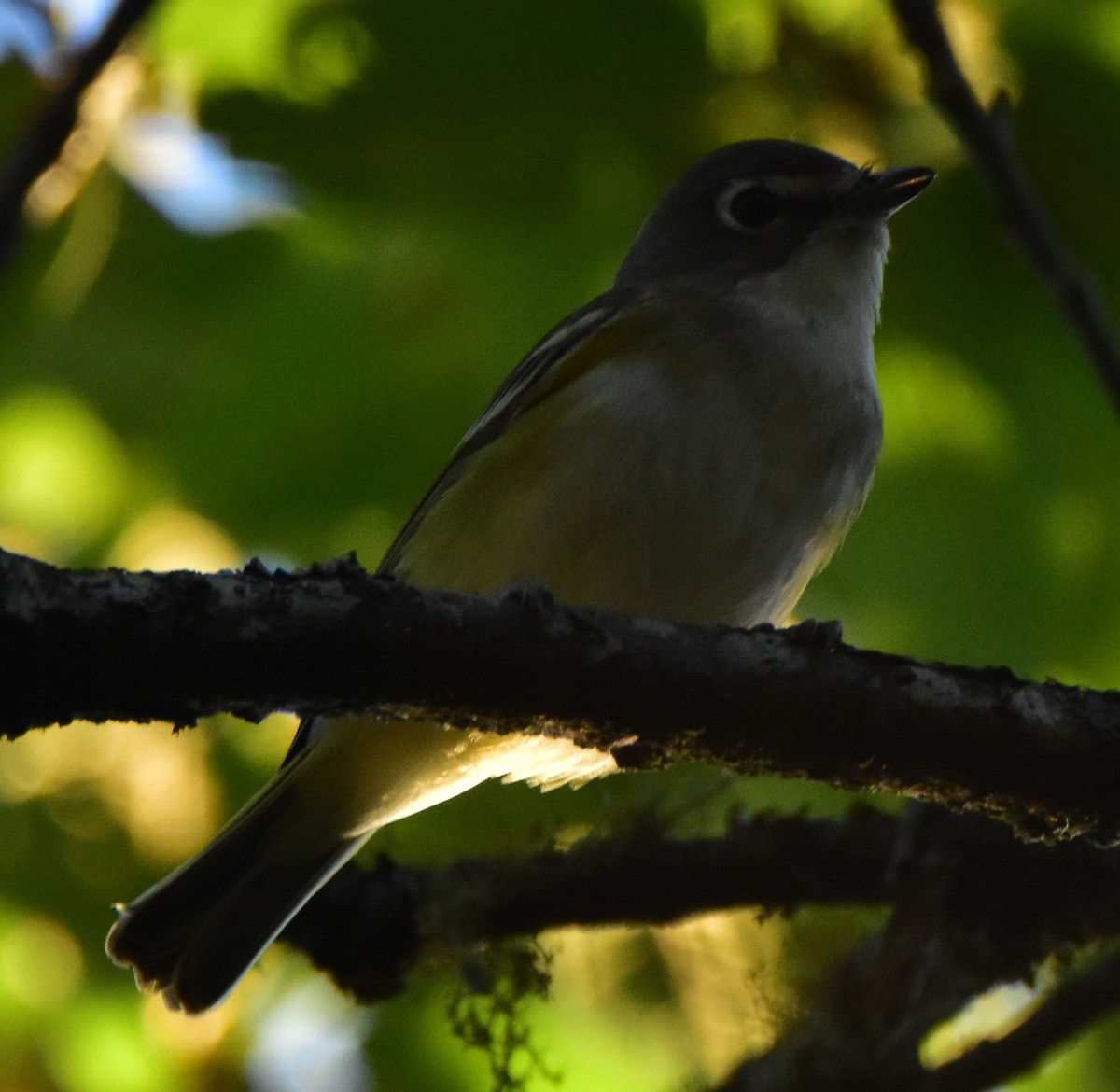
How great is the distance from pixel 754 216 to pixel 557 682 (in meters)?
3.11

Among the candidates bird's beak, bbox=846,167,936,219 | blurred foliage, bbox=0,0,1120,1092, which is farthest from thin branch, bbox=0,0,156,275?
bird's beak, bbox=846,167,936,219

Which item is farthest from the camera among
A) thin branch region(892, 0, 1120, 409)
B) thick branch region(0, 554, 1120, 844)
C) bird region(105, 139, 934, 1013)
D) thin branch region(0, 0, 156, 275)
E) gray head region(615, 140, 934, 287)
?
gray head region(615, 140, 934, 287)

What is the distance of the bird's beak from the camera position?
481cm

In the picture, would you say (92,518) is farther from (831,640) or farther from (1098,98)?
(1098,98)

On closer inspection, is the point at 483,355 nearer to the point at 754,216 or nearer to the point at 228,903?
the point at 754,216

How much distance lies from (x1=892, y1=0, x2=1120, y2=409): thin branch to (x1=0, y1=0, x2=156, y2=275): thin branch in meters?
2.00

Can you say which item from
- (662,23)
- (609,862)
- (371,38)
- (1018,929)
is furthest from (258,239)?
(1018,929)

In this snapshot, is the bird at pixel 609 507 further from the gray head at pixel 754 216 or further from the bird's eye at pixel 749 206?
the bird's eye at pixel 749 206

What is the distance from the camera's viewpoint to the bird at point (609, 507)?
4766mm

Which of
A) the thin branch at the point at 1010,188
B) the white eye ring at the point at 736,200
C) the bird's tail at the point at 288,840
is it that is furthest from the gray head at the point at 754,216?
the bird's tail at the point at 288,840

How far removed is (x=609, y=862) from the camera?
4547mm

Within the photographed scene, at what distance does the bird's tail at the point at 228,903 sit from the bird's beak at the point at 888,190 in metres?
→ 2.55

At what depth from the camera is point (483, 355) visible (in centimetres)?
461

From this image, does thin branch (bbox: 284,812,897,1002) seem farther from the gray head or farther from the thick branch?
the gray head
